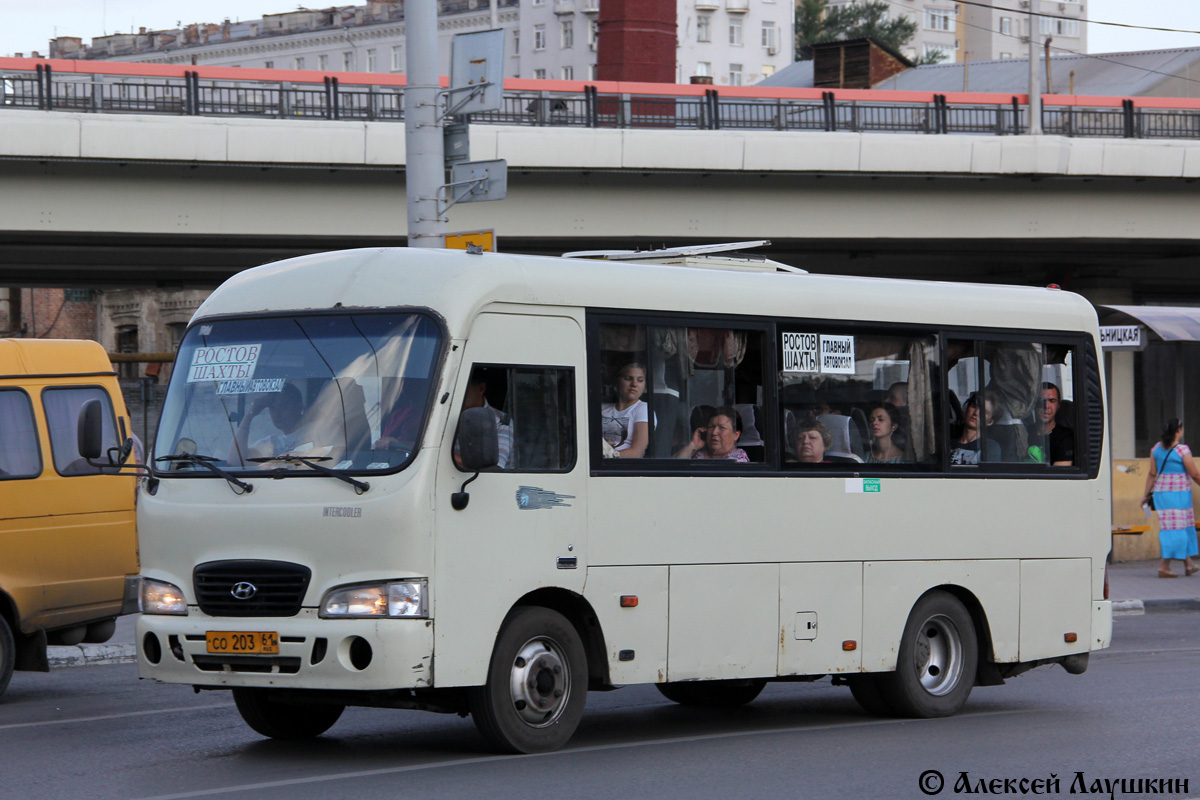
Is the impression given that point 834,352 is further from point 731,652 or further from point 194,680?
point 194,680

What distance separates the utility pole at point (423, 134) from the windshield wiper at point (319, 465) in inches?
245

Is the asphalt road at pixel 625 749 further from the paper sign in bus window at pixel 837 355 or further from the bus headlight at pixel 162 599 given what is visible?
the paper sign in bus window at pixel 837 355

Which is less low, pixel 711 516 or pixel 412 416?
pixel 412 416

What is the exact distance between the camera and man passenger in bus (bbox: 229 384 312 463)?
819 centimetres

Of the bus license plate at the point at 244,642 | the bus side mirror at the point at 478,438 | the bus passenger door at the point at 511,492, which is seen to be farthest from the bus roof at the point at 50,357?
the bus side mirror at the point at 478,438

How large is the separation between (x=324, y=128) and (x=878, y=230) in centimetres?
1088

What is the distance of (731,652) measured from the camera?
9250 millimetres

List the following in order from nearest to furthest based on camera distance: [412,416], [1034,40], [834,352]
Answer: [412,416], [834,352], [1034,40]

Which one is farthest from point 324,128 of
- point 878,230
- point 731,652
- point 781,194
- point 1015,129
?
point 731,652

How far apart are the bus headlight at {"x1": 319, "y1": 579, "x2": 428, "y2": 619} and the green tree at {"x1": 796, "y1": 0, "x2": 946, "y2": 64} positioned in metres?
108

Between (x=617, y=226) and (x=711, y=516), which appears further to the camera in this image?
(x=617, y=226)

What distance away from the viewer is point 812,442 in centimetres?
980

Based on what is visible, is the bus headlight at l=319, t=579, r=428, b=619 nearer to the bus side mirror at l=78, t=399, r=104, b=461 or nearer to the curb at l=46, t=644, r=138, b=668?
the bus side mirror at l=78, t=399, r=104, b=461

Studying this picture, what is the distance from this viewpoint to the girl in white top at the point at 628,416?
8859 mm
